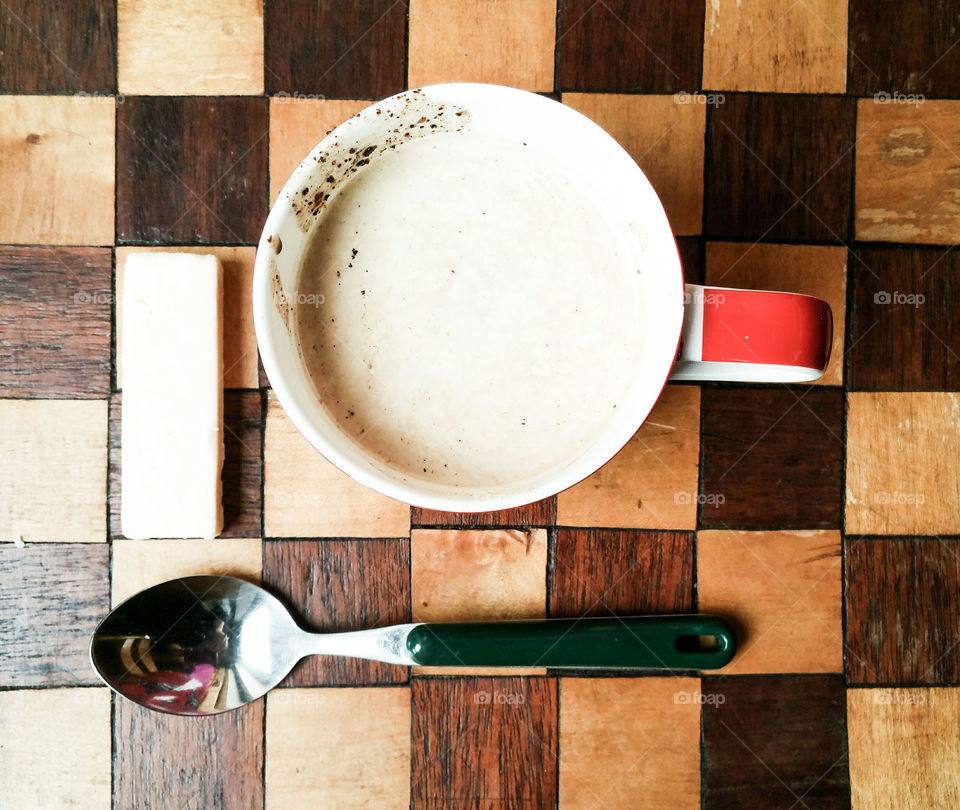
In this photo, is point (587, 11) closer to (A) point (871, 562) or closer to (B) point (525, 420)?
(B) point (525, 420)

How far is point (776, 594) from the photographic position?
0.60 m

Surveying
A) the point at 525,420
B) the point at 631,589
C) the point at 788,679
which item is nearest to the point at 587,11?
the point at 525,420

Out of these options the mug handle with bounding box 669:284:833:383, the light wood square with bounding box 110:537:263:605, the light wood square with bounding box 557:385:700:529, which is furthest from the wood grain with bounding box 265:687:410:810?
the mug handle with bounding box 669:284:833:383

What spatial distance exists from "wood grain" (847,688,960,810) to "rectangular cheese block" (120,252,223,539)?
0.56 meters

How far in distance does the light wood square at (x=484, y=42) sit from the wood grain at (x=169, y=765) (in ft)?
1.78

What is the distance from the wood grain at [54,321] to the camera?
581 mm

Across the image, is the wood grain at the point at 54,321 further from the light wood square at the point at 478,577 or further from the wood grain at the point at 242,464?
the light wood square at the point at 478,577

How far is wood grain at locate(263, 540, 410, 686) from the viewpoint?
586 millimetres

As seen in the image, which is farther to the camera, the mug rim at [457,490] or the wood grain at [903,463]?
the wood grain at [903,463]

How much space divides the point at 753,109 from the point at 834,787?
57cm

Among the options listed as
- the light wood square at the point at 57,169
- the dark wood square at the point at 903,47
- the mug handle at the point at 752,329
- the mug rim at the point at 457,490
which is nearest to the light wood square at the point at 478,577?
the mug rim at the point at 457,490

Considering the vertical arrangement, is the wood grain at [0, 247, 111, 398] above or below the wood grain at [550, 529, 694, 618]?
above

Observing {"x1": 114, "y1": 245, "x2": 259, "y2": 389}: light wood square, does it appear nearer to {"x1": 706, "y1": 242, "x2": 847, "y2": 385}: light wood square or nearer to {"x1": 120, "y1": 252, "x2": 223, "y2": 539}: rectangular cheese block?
{"x1": 120, "y1": 252, "x2": 223, "y2": 539}: rectangular cheese block

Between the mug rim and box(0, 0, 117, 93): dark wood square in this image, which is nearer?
the mug rim
